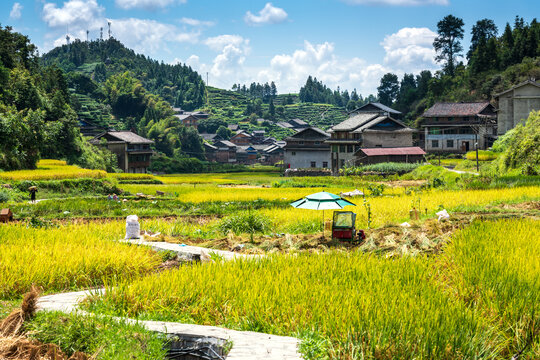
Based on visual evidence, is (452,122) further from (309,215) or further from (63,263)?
(63,263)

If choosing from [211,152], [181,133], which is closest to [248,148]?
[211,152]

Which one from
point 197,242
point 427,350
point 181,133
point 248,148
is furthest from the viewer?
point 248,148

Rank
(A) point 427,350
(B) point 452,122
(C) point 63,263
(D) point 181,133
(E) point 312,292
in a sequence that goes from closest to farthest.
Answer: (A) point 427,350, (E) point 312,292, (C) point 63,263, (B) point 452,122, (D) point 181,133

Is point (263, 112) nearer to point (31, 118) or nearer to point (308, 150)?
point (308, 150)

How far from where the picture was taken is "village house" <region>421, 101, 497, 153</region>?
60625 mm

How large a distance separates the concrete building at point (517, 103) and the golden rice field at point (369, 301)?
51422 mm

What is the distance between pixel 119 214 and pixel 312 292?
50.7 ft

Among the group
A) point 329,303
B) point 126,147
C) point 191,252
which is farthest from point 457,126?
point 329,303

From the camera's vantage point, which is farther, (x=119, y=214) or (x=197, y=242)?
(x=119, y=214)

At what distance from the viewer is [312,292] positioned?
6836 millimetres

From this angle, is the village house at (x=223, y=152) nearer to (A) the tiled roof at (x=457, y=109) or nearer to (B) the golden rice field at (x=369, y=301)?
(A) the tiled roof at (x=457, y=109)

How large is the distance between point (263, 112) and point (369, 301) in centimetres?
13483

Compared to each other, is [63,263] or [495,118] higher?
[495,118]

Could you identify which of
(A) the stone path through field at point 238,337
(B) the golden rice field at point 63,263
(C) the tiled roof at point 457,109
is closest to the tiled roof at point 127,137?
(C) the tiled roof at point 457,109
